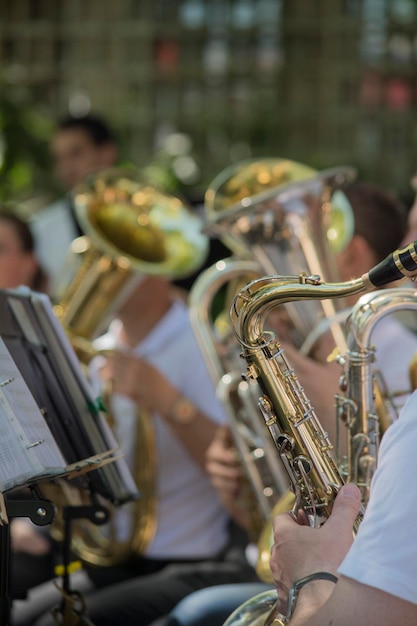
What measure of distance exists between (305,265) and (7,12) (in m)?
17.7

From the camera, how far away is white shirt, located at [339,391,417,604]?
54.6 inches

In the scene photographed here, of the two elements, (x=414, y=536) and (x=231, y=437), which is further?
(x=231, y=437)

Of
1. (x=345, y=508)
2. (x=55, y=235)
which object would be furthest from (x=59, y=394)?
(x=55, y=235)

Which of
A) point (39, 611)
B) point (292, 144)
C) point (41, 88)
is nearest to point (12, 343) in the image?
point (39, 611)

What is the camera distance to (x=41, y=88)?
18.9 meters

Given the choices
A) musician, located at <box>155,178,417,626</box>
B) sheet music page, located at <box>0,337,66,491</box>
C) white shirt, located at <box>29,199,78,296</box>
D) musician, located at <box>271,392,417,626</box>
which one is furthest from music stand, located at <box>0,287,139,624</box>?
white shirt, located at <box>29,199,78,296</box>

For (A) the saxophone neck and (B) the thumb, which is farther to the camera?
(A) the saxophone neck

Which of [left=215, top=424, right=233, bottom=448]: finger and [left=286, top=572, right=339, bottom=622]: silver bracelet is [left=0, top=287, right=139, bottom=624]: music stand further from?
[left=215, top=424, right=233, bottom=448]: finger

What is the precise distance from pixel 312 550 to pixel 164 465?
1.78 m

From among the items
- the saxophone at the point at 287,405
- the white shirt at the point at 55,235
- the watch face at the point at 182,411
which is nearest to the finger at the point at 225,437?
the watch face at the point at 182,411

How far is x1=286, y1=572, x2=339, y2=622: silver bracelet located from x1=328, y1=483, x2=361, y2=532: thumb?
0.08 m

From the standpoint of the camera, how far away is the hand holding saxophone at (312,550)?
5.00 ft

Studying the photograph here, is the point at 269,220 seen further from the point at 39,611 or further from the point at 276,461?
the point at 39,611

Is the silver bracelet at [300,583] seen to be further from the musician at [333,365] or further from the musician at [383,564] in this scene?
the musician at [333,365]
